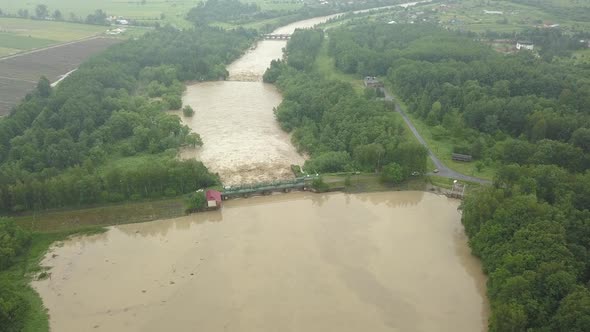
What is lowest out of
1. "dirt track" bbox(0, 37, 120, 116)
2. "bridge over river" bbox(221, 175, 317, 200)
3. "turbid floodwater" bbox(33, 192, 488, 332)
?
"turbid floodwater" bbox(33, 192, 488, 332)

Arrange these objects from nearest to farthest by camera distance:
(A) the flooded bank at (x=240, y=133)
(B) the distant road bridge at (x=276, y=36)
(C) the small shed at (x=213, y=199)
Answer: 1. (C) the small shed at (x=213, y=199)
2. (A) the flooded bank at (x=240, y=133)
3. (B) the distant road bridge at (x=276, y=36)

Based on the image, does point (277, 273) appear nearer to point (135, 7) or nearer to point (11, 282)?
point (11, 282)

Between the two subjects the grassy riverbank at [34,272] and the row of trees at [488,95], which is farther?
the row of trees at [488,95]

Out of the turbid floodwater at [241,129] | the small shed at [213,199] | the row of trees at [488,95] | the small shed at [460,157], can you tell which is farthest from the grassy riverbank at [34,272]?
the row of trees at [488,95]

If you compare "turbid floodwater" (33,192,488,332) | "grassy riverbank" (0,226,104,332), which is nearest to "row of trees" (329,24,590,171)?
"turbid floodwater" (33,192,488,332)

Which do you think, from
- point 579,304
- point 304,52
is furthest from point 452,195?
point 304,52

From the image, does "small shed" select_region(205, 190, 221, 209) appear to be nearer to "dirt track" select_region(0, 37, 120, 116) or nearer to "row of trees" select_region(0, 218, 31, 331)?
"row of trees" select_region(0, 218, 31, 331)

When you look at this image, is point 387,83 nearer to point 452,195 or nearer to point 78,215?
point 452,195

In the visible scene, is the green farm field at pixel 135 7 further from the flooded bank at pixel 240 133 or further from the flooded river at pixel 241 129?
the flooded bank at pixel 240 133
